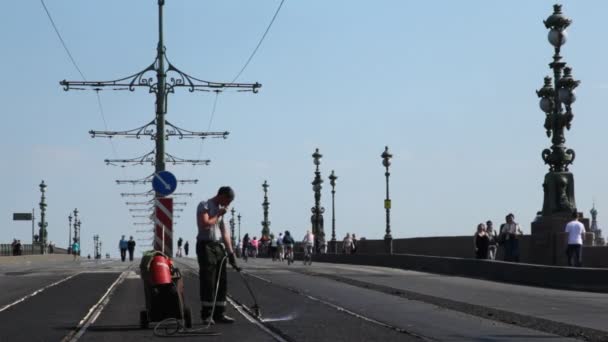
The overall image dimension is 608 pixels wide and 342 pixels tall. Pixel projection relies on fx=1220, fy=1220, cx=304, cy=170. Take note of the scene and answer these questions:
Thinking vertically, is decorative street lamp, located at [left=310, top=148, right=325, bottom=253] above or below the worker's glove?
above

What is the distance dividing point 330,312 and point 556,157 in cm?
1972

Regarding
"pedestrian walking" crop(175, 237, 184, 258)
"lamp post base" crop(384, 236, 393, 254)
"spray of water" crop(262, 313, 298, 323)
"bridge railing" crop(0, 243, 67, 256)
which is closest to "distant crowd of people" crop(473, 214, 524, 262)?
"lamp post base" crop(384, 236, 393, 254)

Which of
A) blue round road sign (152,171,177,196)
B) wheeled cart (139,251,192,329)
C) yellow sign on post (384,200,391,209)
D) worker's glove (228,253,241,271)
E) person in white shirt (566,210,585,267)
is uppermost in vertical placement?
yellow sign on post (384,200,391,209)

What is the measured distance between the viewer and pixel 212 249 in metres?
15.4

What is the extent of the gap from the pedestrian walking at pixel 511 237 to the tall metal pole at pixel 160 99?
12.2 meters

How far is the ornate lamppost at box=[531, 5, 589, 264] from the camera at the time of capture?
35.2 meters

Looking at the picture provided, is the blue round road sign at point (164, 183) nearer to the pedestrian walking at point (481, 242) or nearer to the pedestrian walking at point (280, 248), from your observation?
the pedestrian walking at point (481, 242)

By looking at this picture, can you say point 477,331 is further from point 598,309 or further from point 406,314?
point 598,309

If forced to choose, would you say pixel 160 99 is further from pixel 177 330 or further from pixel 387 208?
pixel 177 330

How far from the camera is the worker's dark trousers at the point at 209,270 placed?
1528cm

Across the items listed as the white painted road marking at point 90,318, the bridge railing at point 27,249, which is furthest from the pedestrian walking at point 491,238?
the bridge railing at point 27,249

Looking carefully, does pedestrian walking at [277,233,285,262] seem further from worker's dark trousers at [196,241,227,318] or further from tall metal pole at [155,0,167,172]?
worker's dark trousers at [196,241,227,318]

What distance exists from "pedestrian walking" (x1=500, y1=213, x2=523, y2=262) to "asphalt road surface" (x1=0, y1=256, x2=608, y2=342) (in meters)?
5.94

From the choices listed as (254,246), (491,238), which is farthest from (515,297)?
(254,246)
